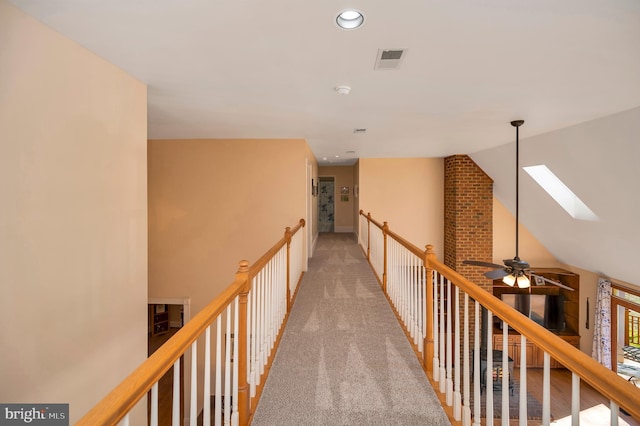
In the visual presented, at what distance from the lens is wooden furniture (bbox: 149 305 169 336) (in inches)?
357

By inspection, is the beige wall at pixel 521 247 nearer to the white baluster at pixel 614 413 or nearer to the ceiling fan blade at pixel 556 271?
the ceiling fan blade at pixel 556 271

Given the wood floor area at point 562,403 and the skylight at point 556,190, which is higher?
the skylight at point 556,190

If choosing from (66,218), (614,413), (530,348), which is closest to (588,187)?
(530,348)

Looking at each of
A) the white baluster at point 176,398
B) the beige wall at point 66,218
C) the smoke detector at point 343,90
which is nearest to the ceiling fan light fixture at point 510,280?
the smoke detector at point 343,90

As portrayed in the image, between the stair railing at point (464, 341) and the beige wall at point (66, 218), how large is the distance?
2.53m

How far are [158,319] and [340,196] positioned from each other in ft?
22.5

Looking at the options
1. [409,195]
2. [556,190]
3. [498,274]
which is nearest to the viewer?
[498,274]

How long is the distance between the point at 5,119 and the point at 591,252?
8.29 meters

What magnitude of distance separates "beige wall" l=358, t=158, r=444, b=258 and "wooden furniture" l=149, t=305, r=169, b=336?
6.86 metres

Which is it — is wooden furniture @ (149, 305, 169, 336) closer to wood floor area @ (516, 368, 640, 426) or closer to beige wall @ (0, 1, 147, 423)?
beige wall @ (0, 1, 147, 423)

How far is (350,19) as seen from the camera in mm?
1842

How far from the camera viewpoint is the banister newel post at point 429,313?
246 centimetres

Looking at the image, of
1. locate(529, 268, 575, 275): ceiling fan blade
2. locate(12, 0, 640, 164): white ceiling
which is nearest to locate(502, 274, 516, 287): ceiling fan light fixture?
locate(12, 0, 640, 164): white ceiling

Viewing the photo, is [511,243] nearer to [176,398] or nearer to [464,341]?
[464,341]
